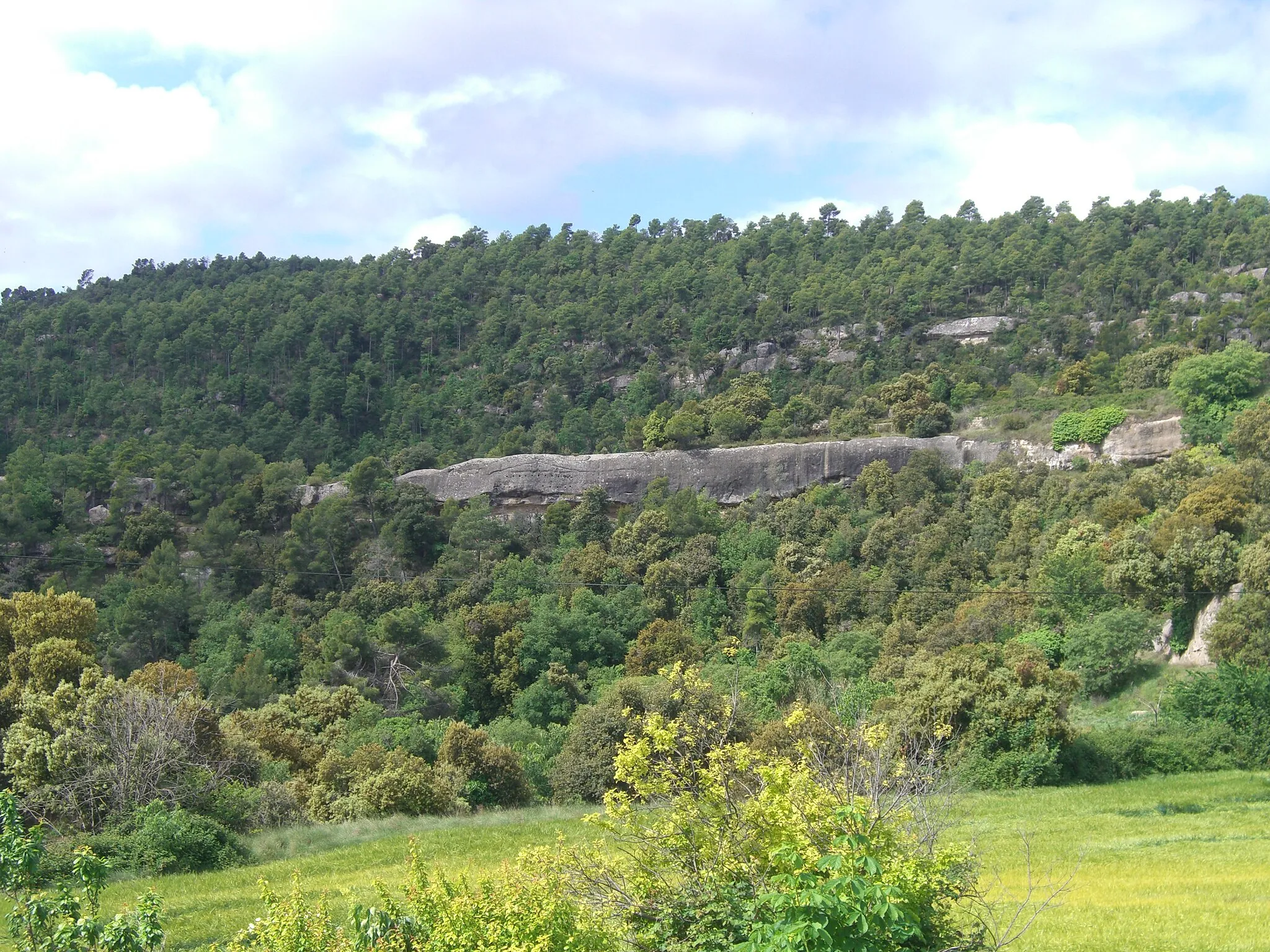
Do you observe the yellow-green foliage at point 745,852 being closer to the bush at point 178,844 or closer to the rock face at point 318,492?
the bush at point 178,844

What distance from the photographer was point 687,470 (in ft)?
152

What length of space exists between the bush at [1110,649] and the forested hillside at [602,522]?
8 centimetres

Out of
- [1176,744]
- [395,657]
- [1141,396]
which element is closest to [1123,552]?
[1176,744]

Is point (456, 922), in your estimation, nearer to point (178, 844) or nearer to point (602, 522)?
point (178, 844)

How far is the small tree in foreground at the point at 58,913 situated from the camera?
6.94m

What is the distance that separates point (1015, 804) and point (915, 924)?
48.6 ft

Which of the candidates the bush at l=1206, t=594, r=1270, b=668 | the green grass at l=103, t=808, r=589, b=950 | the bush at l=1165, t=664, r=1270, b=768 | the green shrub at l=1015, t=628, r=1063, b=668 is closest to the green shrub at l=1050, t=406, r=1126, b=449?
the green shrub at l=1015, t=628, r=1063, b=668

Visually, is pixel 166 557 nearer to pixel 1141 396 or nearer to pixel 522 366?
pixel 522 366

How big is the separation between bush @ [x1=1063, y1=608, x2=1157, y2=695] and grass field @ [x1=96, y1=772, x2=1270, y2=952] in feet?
20.6

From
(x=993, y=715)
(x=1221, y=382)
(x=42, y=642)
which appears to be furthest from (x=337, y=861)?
(x=1221, y=382)

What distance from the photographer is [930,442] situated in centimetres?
4269

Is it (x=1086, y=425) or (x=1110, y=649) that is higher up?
(x=1086, y=425)

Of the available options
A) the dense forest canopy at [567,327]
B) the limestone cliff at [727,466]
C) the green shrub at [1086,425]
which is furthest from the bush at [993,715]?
the dense forest canopy at [567,327]

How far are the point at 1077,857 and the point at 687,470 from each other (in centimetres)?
3183
